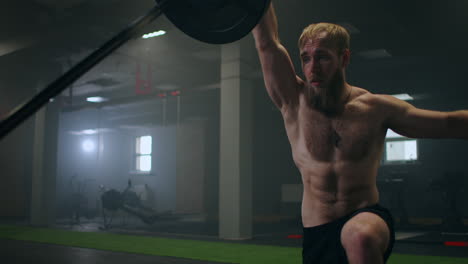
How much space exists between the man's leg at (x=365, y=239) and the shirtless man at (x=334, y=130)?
0.02 metres

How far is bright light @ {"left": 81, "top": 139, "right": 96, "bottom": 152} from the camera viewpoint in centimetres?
1265

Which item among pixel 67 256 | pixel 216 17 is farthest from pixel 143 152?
pixel 216 17

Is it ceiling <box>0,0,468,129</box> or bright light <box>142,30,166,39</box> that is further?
bright light <box>142,30,166,39</box>

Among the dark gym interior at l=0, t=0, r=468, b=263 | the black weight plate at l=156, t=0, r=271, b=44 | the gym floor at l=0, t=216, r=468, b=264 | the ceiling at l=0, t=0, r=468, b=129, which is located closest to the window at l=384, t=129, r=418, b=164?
the dark gym interior at l=0, t=0, r=468, b=263

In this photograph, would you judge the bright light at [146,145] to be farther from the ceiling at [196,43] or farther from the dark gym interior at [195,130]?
the ceiling at [196,43]

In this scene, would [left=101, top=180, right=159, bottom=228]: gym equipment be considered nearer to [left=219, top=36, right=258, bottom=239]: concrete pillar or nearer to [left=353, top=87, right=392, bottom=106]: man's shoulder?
[left=219, top=36, right=258, bottom=239]: concrete pillar

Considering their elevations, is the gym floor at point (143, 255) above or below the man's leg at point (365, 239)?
below

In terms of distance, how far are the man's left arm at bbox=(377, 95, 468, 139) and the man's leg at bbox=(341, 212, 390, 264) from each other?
0.29m

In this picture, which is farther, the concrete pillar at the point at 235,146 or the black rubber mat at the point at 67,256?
the concrete pillar at the point at 235,146

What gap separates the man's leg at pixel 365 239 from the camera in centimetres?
115

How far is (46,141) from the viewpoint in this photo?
Result: 26.2 feet

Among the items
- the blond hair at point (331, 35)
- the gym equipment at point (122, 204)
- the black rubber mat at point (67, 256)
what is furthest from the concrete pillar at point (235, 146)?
the blond hair at point (331, 35)

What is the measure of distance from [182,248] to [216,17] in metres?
4.42

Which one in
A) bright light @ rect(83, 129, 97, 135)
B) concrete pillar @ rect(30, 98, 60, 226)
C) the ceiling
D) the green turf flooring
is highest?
the ceiling
